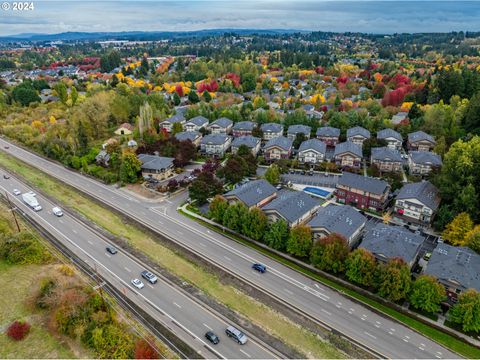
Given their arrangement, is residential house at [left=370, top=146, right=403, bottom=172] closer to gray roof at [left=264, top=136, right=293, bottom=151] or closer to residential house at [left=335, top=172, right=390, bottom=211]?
residential house at [left=335, top=172, right=390, bottom=211]

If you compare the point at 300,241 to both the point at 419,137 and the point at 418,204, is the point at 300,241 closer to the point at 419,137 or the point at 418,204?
the point at 418,204

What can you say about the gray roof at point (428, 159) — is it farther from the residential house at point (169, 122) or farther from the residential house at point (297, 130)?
the residential house at point (169, 122)

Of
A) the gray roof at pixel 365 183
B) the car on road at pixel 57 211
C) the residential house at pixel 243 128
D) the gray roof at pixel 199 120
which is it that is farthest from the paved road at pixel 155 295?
the residential house at pixel 243 128

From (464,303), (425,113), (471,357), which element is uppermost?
(425,113)

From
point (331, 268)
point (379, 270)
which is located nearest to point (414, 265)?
point (379, 270)

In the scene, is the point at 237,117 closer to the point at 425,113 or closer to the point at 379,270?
the point at 425,113

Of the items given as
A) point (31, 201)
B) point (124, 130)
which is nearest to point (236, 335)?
point (31, 201)

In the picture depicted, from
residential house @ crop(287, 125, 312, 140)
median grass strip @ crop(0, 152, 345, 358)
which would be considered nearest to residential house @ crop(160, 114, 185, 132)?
residential house @ crop(287, 125, 312, 140)
